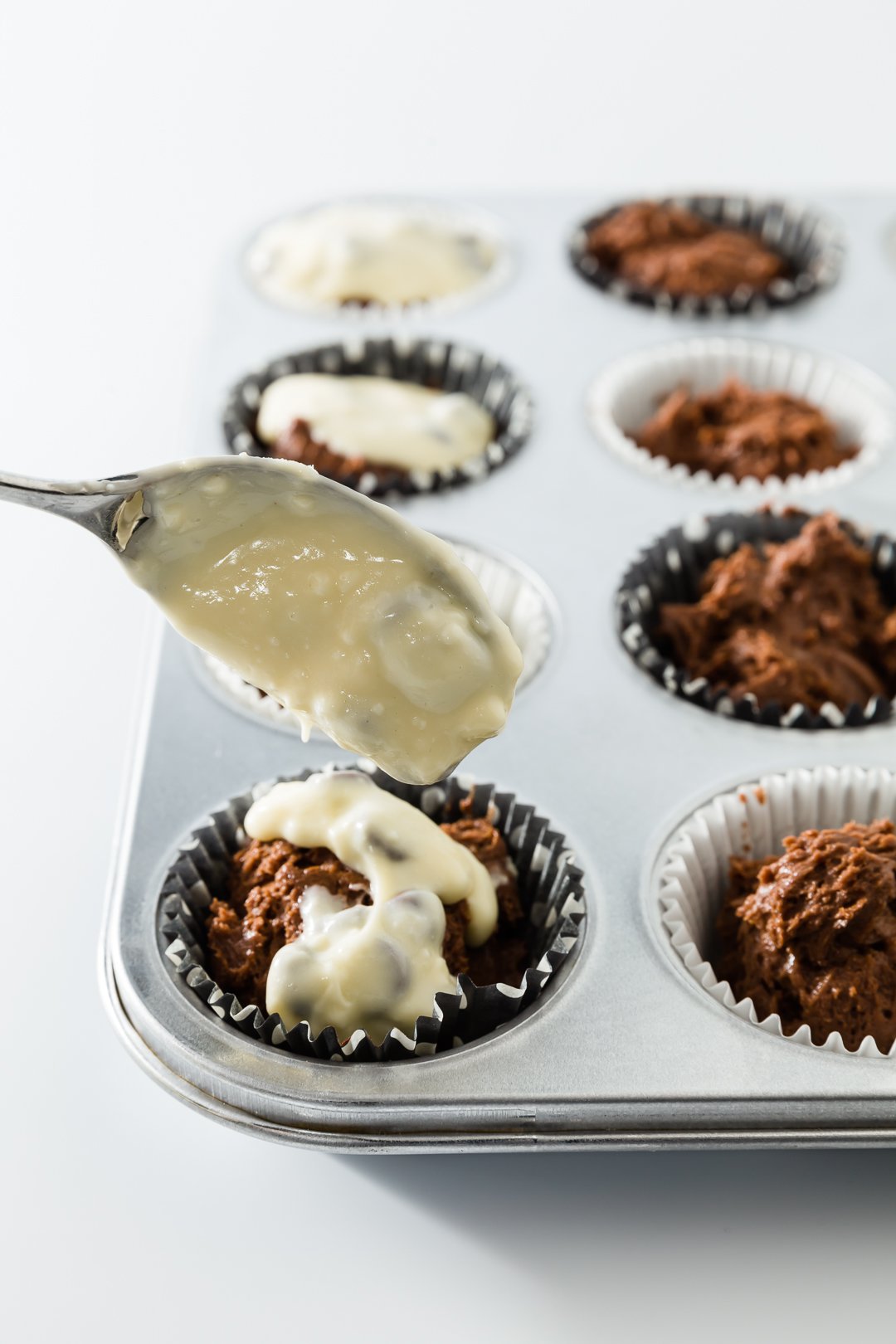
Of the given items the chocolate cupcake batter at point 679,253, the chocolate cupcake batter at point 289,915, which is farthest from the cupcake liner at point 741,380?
the chocolate cupcake batter at point 289,915

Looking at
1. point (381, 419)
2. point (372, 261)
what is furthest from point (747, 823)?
point (372, 261)

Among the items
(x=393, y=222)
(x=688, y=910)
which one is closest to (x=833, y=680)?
(x=688, y=910)

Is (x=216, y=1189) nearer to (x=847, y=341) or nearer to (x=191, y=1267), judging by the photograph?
(x=191, y=1267)

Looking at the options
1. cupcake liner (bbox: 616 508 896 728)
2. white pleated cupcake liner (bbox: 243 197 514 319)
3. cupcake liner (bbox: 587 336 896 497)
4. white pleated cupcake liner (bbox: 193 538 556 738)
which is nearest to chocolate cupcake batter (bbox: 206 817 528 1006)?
white pleated cupcake liner (bbox: 193 538 556 738)

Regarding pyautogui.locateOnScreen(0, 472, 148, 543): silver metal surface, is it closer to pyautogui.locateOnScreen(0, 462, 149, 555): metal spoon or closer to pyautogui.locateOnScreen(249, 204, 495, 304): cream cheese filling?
pyautogui.locateOnScreen(0, 462, 149, 555): metal spoon

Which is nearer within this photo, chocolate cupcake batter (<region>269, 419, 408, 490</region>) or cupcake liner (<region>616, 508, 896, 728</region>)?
cupcake liner (<region>616, 508, 896, 728</region>)

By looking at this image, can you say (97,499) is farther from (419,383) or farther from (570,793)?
(419,383)
